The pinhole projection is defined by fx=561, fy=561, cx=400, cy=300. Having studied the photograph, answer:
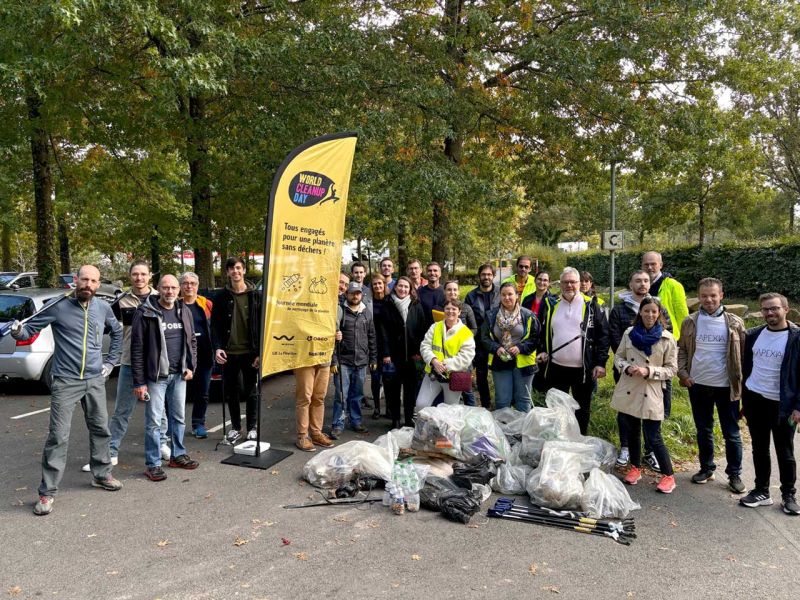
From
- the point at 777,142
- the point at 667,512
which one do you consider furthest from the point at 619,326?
the point at 777,142

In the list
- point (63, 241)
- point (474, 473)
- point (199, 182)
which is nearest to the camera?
point (474, 473)

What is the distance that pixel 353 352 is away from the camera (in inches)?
260

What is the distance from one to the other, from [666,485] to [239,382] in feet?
14.9

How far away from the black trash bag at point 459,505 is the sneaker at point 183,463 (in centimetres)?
252

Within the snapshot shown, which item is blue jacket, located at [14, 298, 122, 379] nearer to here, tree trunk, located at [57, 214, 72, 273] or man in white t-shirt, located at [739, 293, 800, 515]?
man in white t-shirt, located at [739, 293, 800, 515]

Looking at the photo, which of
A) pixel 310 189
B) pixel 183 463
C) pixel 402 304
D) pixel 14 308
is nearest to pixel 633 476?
pixel 402 304

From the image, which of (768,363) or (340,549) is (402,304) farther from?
(768,363)

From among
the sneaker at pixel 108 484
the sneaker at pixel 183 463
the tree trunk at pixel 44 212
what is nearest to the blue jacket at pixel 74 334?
the sneaker at pixel 108 484

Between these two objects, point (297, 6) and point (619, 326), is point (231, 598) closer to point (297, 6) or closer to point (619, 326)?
point (619, 326)

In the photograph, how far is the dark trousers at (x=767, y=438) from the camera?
464cm

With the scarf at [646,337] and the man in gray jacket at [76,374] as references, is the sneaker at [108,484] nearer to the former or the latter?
the man in gray jacket at [76,374]

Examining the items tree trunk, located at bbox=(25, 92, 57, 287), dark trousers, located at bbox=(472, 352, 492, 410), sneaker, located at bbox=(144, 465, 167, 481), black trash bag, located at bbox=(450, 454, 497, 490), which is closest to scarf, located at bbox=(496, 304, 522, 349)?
dark trousers, located at bbox=(472, 352, 492, 410)

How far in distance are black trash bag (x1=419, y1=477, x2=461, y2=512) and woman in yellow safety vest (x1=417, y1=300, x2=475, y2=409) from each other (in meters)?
1.39

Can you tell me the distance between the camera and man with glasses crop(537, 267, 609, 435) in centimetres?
589
